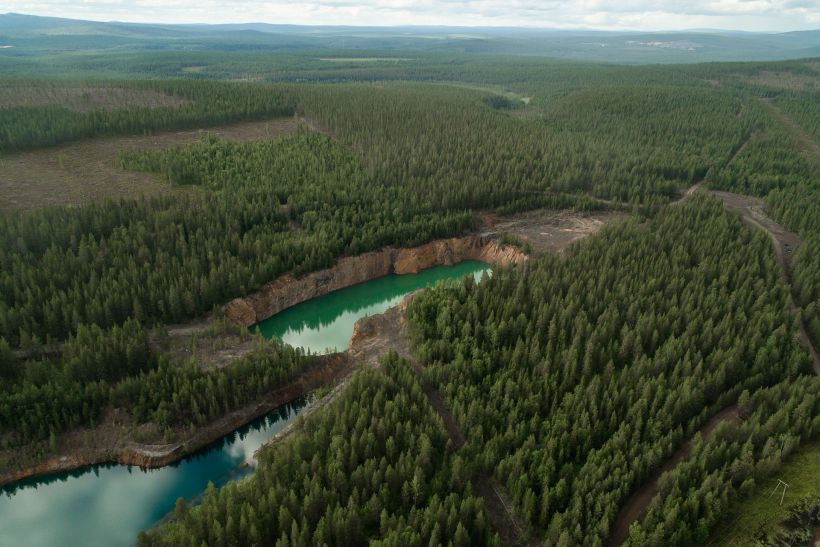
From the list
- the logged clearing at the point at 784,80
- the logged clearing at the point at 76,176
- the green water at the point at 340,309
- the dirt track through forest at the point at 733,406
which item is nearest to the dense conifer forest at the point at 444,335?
the dirt track through forest at the point at 733,406

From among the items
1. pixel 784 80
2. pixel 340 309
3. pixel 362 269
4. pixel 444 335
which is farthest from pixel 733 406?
pixel 784 80

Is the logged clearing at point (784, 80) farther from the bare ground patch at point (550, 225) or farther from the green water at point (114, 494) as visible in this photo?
the green water at point (114, 494)

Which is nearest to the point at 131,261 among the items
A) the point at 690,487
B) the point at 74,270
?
the point at 74,270

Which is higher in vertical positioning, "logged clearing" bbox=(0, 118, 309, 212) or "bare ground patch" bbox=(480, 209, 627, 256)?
"logged clearing" bbox=(0, 118, 309, 212)

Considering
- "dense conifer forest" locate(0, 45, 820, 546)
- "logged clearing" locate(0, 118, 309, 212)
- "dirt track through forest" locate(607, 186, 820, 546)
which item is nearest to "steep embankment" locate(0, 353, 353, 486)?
"dense conifer forest" locate(0, 45, 820, 546)

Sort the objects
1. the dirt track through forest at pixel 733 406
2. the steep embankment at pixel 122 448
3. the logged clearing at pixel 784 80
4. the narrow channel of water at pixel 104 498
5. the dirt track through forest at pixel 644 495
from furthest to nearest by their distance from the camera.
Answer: the logged clearing at pixel 784 80
the steep embankment at pixel 122 448
the narrow channel of water at pixel 104 498
the dirt track through forest at pixel 733 406
the dirt track through forest at pixel 644 495

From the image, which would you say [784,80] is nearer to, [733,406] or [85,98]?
[733,406]

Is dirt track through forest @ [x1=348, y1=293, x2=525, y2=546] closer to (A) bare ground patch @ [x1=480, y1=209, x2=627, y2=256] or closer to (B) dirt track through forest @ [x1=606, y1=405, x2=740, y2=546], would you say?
(B) dirt track through forest @ [x1=606, y1=405, x2=740, y2=546]

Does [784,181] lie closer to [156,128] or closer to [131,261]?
[131,261]
